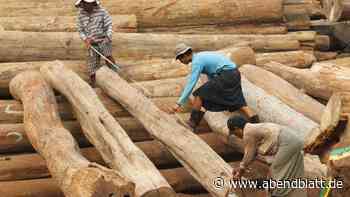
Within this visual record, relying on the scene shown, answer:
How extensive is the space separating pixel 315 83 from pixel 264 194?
3183mm

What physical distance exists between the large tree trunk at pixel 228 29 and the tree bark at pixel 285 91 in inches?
107

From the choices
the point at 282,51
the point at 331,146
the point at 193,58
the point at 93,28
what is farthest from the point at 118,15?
the point at 331,146

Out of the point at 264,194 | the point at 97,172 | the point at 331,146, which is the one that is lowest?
the point at 264,194

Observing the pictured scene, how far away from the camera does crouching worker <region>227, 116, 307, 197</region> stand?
5934 millimetres

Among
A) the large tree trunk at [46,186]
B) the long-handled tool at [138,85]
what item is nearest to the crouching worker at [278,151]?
the large tree trunk at [46,186]

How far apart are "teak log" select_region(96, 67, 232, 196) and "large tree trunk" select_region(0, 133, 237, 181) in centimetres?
39

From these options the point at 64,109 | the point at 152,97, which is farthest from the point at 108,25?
the point at 64,109

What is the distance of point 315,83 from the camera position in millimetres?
9000

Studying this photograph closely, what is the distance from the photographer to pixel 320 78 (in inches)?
352

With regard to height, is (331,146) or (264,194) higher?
(331,146)

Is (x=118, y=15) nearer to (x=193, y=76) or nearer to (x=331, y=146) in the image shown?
(x=193, y=76)

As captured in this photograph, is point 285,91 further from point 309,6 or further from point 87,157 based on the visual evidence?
point 309,6

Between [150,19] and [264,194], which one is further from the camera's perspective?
[150,19]

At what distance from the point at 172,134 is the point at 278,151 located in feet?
5.32
